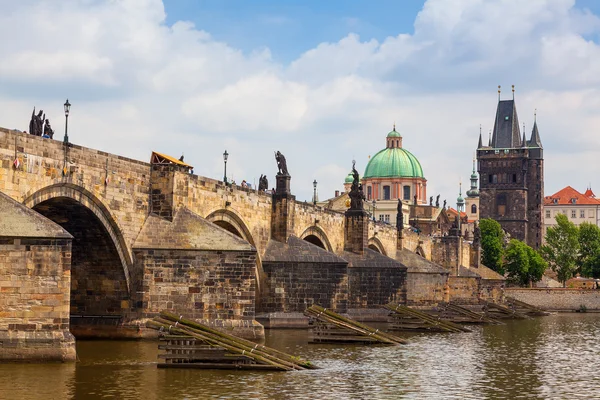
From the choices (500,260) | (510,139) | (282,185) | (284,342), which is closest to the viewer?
(284,342)

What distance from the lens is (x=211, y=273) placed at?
118 ft

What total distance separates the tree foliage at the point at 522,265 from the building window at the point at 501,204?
37499 mm

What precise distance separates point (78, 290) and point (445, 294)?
134ft

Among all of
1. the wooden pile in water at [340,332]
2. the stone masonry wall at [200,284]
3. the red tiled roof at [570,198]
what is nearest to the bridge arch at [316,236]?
the wooden pile in water at [340,332]

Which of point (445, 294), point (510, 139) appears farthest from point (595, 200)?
point (445, 294)

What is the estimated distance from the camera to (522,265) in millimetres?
117812

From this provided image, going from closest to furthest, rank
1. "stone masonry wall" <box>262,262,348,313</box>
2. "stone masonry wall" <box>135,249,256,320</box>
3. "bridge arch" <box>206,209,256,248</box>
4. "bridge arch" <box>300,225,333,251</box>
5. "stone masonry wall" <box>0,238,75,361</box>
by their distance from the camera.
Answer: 1. "stone masonry wall" <box>0,238,75,361</box>
2. "stone masonry wall" <box>135,249,256,320</box>
3. "bridge arch" <box>206,209,256,248</box>
4. "stone masonry wall" <box>262,262,348,313</box>
5. "bridge arch" <box>300,225,333,251</box>

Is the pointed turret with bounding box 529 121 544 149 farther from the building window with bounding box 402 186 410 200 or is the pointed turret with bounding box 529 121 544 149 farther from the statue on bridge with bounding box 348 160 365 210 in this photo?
the statue on bridge with bounding box 348 160 365 210

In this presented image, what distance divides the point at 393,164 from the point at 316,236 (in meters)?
96.5

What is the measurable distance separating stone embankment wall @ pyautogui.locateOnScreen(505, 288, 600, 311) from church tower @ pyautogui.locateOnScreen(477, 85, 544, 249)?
59697 mm

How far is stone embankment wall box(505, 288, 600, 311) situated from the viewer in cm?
9469

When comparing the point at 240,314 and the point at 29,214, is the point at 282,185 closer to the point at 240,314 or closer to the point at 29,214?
the point at 240,314

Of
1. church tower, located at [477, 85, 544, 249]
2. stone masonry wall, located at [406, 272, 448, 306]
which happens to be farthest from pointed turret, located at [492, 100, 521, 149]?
stone masonry wall, located at [406, 272, 448, 306]

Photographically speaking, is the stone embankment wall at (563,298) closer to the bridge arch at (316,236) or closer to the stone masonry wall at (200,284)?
the bridge arch at (316,236)
